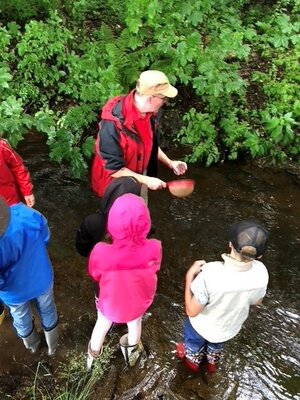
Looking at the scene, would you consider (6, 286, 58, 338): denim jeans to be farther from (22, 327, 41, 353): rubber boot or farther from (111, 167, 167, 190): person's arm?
(111, 167, 167, 190): person's arm

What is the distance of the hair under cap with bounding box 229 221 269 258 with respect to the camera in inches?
105

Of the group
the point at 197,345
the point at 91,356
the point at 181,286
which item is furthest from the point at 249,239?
the point at 181,286

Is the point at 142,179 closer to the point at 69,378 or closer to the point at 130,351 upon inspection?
the point at 130,351

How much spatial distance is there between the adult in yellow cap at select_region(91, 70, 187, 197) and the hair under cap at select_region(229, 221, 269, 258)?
0.93 meters

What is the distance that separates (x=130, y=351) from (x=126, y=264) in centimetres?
101

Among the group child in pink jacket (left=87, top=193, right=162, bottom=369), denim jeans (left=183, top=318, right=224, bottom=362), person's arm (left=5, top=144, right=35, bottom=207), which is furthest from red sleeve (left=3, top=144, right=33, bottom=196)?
denim jeans (left=183, top=318, right=224, bottom=362)

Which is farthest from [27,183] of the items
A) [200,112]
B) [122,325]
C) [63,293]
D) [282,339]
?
[200,112]

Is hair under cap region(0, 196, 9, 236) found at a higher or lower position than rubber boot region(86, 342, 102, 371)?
higher

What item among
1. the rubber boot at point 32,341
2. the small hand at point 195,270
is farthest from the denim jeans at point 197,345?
the rubber boot at point 32,341

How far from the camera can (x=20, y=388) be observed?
3.37 metres

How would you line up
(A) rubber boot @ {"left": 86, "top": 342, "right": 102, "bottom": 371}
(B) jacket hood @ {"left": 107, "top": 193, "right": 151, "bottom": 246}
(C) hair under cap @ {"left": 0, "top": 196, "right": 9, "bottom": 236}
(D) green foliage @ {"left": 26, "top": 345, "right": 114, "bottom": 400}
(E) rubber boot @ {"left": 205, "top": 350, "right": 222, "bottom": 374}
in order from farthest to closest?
(E) rubber boot @ {"left": 205, "top": 350, "right": 222, "bottom": 374}, (A) rubber boot @ {"left": 86, "top": 342, "right": 102, "bottom": 371}, (D) green foliage @ {"left": 26, "top": 345, "right": 114, "bottom": 400}, (B) jacket hood @ {"left": 107, "top": 193, "right": 151, "bottom": 246}, (C) hair under cap @ {"left": 0, "top": 196, "right": 9, "bottom": 236}

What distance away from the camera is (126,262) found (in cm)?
287

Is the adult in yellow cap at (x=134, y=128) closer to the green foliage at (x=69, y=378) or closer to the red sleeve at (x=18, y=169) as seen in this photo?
the red sleeve at (x=18, y=169)

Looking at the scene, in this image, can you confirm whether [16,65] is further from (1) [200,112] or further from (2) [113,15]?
(1) [200,112]
